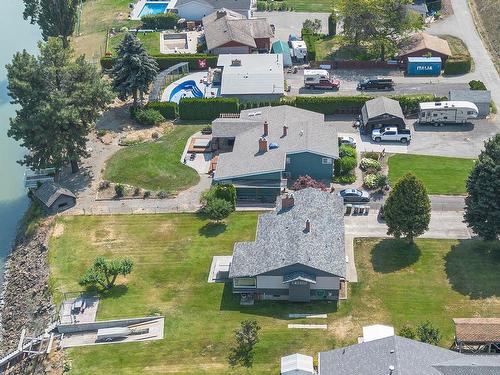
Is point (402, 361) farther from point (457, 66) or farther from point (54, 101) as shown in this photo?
point (457, 66)

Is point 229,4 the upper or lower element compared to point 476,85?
upper

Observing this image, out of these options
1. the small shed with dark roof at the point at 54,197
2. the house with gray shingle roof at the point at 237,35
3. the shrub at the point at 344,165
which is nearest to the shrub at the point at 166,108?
the house with gray shingle roof at the point at 237,35

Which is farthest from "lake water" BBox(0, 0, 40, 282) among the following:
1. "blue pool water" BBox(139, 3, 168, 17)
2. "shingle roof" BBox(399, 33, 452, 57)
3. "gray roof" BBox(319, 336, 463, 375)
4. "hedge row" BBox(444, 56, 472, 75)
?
"hedge row" BBox(444, 56, 472, 75)

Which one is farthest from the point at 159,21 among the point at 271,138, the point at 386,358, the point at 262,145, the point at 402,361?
the point at 402,361

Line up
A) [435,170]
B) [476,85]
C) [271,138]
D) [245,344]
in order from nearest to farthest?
[245,344]
[435,170]
[271,138]
[476,85]

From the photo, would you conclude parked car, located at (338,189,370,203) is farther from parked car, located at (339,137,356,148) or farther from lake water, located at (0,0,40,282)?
lake water, located at (0,0,40,282)

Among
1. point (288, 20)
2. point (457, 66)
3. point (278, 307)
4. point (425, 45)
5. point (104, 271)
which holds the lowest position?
point (278, 307)
